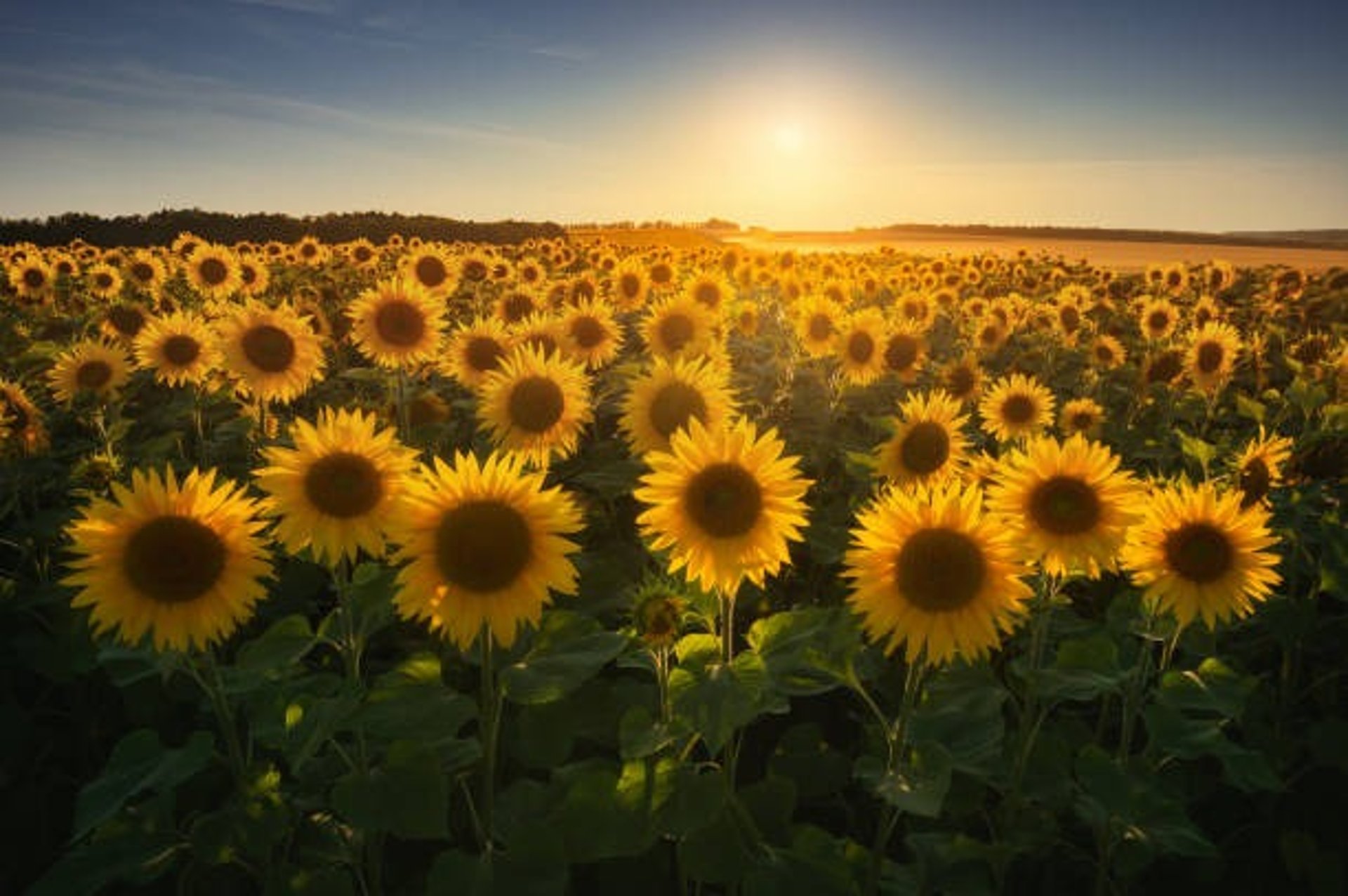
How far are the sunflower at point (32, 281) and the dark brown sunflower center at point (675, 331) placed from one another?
10407 mm

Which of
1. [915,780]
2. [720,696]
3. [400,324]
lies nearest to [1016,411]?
[915,780]

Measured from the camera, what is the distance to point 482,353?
234 inches

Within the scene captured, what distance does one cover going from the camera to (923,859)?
10.7 ft

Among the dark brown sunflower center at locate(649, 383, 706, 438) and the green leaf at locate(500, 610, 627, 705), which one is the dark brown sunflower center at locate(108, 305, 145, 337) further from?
the green leaf at locate(500, 610, 627, 705)

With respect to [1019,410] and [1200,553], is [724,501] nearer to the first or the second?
[1200,553]

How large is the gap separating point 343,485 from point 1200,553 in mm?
3294

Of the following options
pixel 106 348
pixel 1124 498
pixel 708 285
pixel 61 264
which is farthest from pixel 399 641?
pixel 61 264

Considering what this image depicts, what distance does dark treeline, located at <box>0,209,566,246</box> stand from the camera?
1215 inches

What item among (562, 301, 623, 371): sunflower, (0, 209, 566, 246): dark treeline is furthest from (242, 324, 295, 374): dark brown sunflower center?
(0, 209, 566, 246): dark treeline

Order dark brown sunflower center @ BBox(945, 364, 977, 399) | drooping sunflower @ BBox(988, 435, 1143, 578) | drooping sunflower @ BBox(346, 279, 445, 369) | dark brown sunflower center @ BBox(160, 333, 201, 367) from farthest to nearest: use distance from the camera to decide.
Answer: dark brown sunflower center @ BBox(945, 364, 977, 399) < dark brown sunflower center @ BBox(160, 333, 201, 367) < drooping sunflower @ BBox(346, 279, 445, 369) < drooping sunflower @ BBox(988, 435, 1143, 578)

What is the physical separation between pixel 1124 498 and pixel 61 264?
1927 cm

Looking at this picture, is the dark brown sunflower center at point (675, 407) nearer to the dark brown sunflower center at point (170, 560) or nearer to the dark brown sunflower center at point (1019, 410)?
the dark brown sunflower center at point (170, 560)

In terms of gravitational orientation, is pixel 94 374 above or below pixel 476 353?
below

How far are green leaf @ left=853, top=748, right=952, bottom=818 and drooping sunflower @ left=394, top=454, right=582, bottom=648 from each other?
3.94 feet
